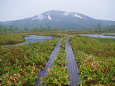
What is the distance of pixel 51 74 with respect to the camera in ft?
25.0

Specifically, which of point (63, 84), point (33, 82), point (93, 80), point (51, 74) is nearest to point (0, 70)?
point (33, 82)

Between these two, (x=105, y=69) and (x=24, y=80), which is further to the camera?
(x=105, y=69)

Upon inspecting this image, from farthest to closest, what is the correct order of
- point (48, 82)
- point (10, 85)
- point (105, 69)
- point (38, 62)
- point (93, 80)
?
1. point (38, 62)
2. point (105, 69)
3. point (93, 80)
4. point (48, 82)
5. point (10, 85)

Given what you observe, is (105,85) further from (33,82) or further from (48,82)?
(33,82)

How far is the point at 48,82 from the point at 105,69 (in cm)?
636

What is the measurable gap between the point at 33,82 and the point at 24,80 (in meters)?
0.80

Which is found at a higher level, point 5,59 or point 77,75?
point 5,59

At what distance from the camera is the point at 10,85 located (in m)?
6.41

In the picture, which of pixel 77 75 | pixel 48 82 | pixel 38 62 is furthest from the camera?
pixel 38 62

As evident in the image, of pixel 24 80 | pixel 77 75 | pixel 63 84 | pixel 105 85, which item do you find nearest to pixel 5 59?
pixel 24 80

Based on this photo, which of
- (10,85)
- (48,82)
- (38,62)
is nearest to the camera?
(10,85)

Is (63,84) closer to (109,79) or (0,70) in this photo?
(109,79)

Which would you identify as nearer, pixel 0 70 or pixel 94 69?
pixel 94 69

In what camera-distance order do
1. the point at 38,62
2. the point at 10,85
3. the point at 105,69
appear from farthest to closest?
the point at 38,62 < the point at 105,69 < the point at 10,85
